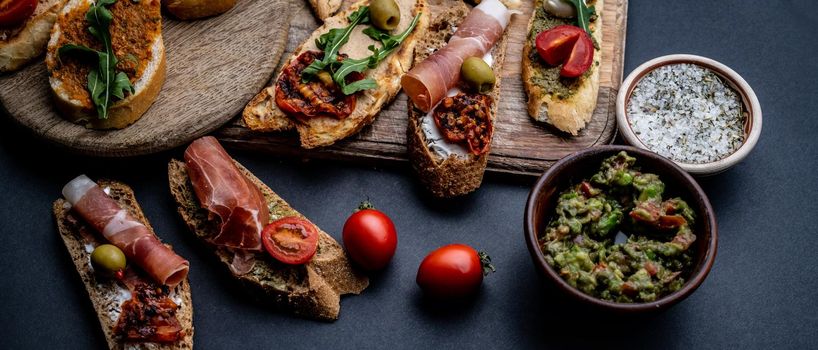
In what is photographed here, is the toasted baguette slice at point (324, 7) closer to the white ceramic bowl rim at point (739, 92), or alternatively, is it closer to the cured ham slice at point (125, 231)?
the cured ham slice at point (125, 231)

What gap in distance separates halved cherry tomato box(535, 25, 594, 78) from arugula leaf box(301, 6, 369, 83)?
980 mm

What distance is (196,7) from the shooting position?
441cm

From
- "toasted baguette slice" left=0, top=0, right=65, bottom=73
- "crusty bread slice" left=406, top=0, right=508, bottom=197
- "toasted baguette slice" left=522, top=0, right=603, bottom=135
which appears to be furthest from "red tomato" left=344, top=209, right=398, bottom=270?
"toasted baguette slice" left=0, top=0, right=65, bottom=73

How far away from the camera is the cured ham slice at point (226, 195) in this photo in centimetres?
388

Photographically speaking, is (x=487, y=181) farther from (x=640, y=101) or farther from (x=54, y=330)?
(x=54, y=330)

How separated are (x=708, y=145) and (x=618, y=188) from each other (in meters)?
0.75

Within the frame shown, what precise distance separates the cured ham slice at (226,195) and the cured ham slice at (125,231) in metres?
0.26

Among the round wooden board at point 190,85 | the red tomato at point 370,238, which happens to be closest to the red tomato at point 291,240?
the red tomato at point 370,238

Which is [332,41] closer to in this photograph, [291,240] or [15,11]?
[291,240]

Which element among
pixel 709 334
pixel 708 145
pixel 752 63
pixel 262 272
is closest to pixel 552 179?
pixel 708 145

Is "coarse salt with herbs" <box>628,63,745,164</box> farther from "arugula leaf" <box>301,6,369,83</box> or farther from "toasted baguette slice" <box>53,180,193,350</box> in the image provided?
"toasted baguette slice" <box>53,180,193,350</box>

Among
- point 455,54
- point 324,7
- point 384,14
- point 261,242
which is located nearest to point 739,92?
point 455,54

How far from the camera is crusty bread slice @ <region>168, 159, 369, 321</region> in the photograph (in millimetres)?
3857

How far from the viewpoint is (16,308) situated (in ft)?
13.6
